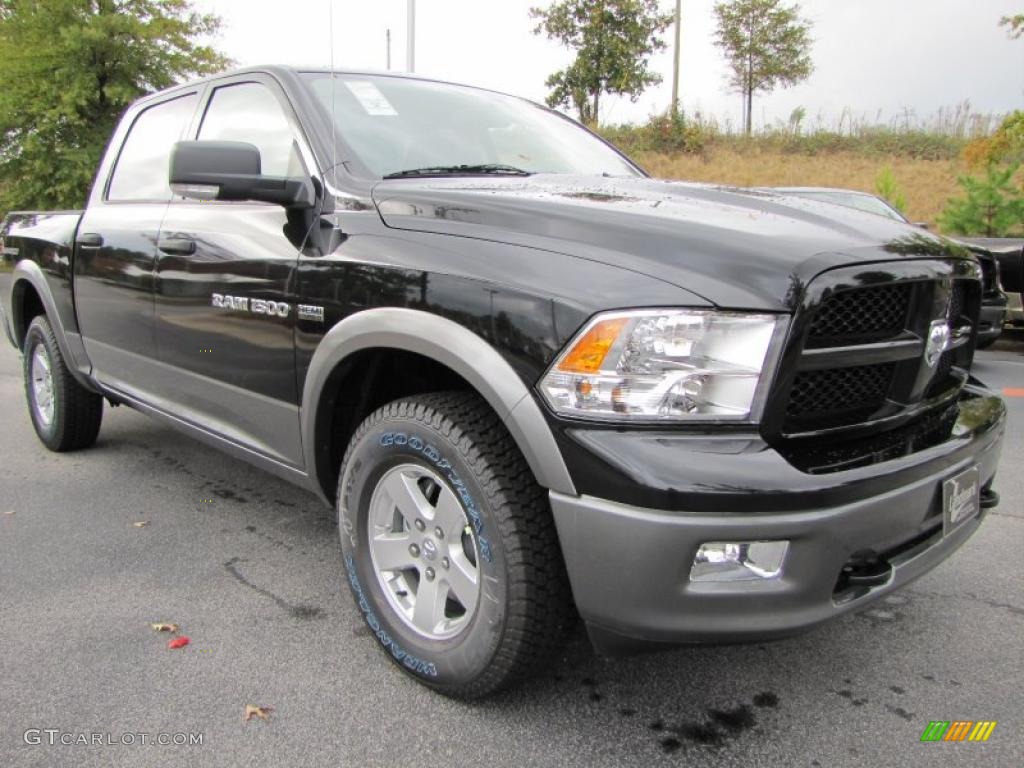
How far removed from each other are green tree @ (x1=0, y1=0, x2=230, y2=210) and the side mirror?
17486 millimetres

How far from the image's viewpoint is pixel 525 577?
1882 mm

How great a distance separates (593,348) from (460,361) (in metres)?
0.37

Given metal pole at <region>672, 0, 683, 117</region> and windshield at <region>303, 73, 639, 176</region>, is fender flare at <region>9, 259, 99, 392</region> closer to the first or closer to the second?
windshield at <region>303, 73, 639, 176</region>

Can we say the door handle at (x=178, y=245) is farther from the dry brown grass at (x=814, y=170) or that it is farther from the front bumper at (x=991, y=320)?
the dry brown grass at (x=814, y=170)

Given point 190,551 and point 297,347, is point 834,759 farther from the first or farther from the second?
point 190,551

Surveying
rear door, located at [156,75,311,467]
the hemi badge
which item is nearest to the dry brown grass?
rear door, located at [156,75,311,467]

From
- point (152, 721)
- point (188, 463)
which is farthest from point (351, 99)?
point (188, 463)

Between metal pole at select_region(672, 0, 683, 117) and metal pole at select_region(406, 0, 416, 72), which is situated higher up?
metal pole at select_region(672, 0, 683, 117)

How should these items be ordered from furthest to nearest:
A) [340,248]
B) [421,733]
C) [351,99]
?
[351,99], [340,248], [421,733]

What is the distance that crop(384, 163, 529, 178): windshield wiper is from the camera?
2662 millimetres

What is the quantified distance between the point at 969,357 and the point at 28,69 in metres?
20.3

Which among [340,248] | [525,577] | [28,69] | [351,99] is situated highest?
[28,69]

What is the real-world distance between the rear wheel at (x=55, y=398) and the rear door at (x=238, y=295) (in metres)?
1.42

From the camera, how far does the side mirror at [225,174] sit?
2.39 m
